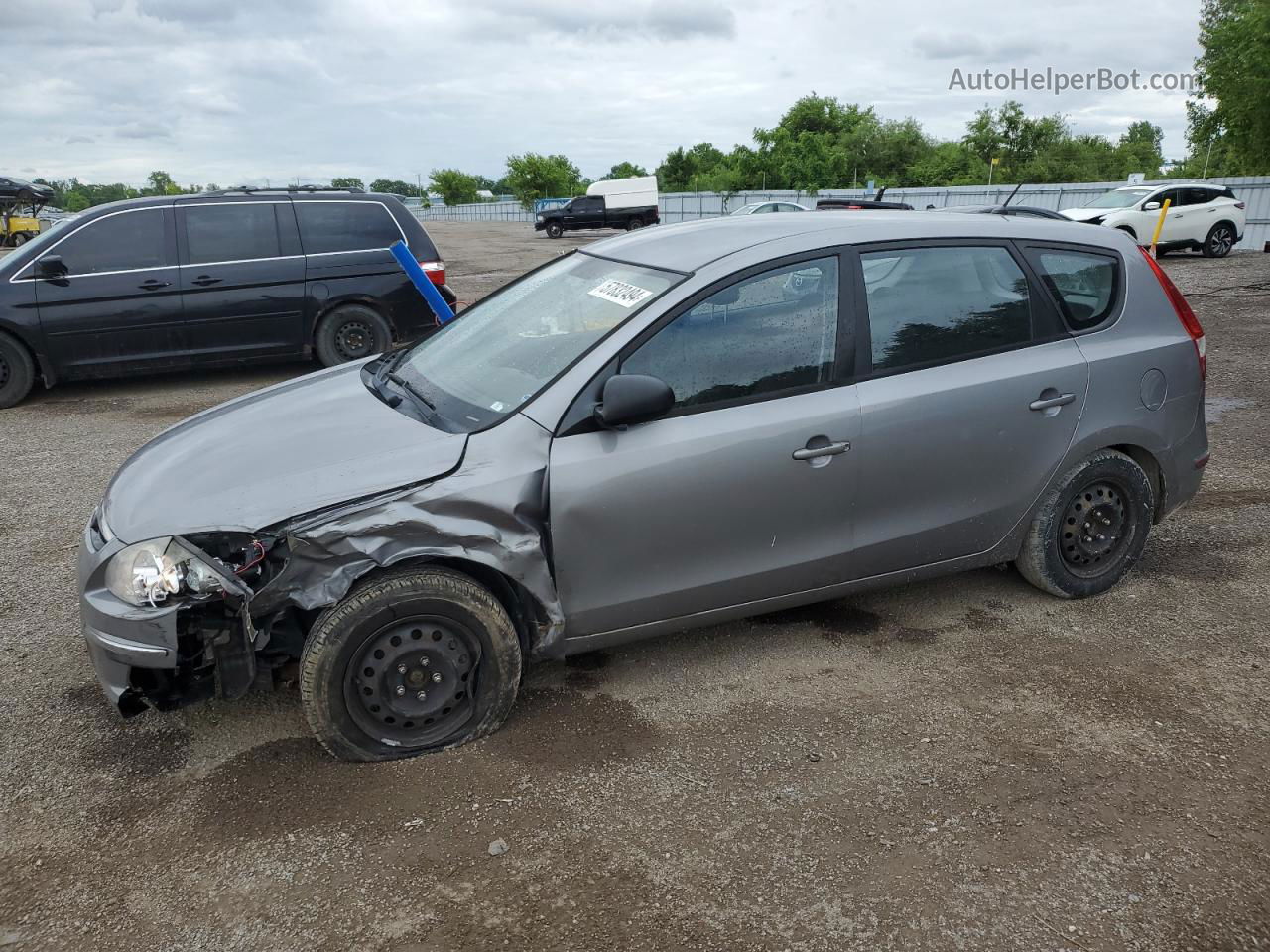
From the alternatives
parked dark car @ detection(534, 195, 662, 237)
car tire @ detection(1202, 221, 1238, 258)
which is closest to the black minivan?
car tire @ detection(1202, 221, 1238, 258)

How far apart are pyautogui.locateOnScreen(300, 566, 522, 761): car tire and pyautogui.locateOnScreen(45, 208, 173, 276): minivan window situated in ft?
23.2

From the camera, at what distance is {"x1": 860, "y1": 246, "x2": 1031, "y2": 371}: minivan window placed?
377 centimetres

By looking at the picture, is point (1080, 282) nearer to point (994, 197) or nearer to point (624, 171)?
point (994, 197)

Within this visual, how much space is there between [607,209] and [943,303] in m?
37.7

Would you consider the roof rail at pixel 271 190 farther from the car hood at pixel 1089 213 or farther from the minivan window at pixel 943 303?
the car hood at pixel 1089 213

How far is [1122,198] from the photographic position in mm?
20656

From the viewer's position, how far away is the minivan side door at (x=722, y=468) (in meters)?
3.29

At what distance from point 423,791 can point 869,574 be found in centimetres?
190

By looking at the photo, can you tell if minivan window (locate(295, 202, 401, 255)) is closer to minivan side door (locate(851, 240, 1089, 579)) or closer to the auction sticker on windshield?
the auction sticker on windshield

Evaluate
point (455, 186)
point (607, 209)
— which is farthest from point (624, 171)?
point (607, 209)

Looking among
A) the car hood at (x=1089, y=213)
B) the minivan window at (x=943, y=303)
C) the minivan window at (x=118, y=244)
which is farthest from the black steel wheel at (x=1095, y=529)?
the car hood at (x=1089, y=213)

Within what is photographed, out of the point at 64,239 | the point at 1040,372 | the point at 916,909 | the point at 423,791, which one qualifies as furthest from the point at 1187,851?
the point at 64,239

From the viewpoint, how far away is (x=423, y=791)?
122 inches

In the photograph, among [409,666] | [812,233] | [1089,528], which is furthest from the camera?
[1089,528]
